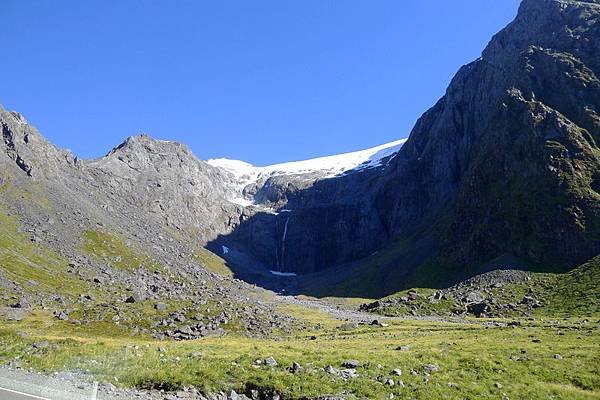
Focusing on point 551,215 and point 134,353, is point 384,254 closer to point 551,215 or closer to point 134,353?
point 551,215

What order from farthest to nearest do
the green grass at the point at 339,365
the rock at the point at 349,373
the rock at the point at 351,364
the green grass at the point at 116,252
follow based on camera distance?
the green grass at the point at 116,252, the rock at the point at 351,364, the rock at the point at 349,373, the green grass at the point at 339,365

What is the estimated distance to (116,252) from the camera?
150 metres

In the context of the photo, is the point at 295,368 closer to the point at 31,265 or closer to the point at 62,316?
the point at 62,316

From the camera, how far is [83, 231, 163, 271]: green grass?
14139 cm

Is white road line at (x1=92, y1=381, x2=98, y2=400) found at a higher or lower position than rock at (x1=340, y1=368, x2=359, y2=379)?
higher

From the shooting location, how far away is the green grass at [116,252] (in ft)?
464

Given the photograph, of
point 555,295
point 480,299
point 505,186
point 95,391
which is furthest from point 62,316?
point 505,186

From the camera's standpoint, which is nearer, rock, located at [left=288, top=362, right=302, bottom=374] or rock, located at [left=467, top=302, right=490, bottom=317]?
rock, located at [left=288, top=362, right=302, bottom=374]

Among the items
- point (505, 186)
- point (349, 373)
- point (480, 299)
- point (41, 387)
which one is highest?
point (505, 186)

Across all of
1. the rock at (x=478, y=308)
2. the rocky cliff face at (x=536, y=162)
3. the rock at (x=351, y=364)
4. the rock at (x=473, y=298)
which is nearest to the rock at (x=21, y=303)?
the rock at (x=351, y=364)

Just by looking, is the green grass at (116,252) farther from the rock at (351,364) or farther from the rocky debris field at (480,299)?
the rock at (351,364)

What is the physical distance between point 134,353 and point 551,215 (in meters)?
123

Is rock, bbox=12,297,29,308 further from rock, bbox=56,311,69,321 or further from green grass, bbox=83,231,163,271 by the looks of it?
green grass, bbox=83,231,163,271

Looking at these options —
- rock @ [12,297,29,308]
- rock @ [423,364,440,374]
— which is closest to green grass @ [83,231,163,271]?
rock @ [12,297,29,308]
